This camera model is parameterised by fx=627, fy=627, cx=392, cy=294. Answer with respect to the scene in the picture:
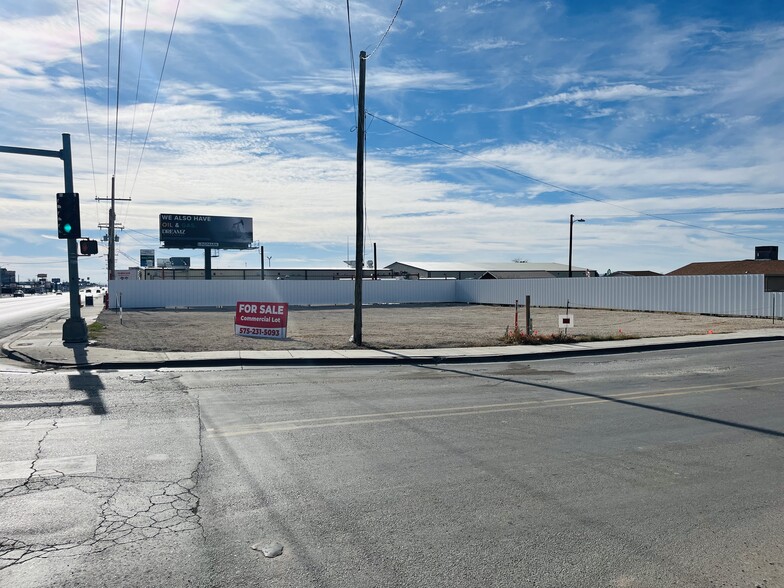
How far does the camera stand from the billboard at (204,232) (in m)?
56.3

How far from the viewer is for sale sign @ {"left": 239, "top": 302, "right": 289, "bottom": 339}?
20266 millimetres

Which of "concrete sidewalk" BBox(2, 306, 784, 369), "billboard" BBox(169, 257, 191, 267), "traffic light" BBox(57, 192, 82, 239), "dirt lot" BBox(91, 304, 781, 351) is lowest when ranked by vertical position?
"concrete sidewalk" BBox(2, 306, 784, 369)

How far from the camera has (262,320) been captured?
20562 mm

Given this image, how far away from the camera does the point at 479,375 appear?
13.2 metres

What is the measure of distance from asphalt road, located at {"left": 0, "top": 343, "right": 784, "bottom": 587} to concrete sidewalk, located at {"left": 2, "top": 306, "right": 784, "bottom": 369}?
13.7ft

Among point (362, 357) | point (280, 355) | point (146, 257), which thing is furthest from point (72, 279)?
point (146, 257)

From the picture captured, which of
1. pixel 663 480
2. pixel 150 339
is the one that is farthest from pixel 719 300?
pixel 663 480

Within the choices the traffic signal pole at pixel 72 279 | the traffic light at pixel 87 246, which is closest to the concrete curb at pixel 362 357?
the traffic signal pole at pixel 72 279

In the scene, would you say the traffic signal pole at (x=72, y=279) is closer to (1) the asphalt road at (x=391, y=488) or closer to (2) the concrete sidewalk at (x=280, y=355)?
(2) the concrete sidewalk at (x=280, y=355)

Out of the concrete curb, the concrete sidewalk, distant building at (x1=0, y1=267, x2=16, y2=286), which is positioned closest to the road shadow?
the concrete curb

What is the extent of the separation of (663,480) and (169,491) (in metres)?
4.62

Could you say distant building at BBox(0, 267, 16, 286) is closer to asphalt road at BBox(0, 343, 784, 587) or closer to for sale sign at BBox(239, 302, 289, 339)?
for sale sign at BBox(239, 302, 289, 339)

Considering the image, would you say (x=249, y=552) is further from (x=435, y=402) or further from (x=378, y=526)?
(x=435, y=402)

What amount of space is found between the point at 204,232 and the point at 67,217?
41.7m
